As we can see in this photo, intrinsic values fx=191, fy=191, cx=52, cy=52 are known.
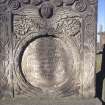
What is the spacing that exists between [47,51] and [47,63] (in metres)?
0.25

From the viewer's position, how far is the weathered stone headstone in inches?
151

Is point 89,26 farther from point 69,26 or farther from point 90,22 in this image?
point 69,26

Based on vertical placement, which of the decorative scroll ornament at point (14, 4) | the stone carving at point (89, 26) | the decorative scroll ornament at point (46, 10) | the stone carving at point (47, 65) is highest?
the decorative scroll ornament at point (14, 4)

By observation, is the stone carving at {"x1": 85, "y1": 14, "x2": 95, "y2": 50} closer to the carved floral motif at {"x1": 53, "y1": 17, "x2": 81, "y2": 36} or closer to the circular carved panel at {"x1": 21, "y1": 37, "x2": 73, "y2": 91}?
the carved floral motif at {"x1": 53, "y1": 17, "x2": 81, "y2": 36}

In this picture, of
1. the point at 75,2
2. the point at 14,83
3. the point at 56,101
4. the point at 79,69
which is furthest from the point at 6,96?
the point at 75,2

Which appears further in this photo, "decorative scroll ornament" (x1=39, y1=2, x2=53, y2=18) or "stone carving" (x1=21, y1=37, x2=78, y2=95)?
"stone carving" (x1=21, y1=37, x2=78, y2=95)

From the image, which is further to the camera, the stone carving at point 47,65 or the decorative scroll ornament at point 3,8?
the stone carving at point 47,65

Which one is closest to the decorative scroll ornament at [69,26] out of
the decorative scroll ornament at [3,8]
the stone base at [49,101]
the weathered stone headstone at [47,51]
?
the weathered stone headstone at [47,51]

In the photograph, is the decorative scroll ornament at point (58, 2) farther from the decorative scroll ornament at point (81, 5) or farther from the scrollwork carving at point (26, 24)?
the scrollwork carving at point (26, 24)

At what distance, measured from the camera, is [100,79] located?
5074 mm

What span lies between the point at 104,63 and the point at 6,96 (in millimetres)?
2735

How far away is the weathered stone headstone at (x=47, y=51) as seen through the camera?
3.82 m

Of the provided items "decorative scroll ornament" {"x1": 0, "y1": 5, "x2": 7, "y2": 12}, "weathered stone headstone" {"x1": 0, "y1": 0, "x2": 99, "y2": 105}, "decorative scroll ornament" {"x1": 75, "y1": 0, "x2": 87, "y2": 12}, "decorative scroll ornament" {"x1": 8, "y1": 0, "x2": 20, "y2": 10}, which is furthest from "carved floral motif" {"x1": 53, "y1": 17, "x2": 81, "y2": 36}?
"decorative scroll ornament" {"x1": 0, "y1": 5, "x2": 7, "y2": 12}

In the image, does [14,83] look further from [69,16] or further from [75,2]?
[75,2]
